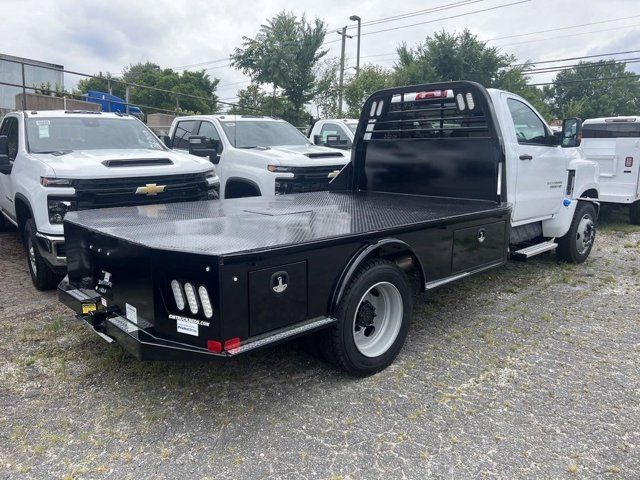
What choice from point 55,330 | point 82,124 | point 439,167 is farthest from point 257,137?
point 55,330

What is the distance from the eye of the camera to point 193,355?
112 inches

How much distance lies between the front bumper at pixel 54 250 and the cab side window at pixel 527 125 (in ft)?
15.4

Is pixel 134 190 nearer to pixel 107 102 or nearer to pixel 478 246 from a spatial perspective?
pixel 478 246

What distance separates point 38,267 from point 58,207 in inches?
33.3

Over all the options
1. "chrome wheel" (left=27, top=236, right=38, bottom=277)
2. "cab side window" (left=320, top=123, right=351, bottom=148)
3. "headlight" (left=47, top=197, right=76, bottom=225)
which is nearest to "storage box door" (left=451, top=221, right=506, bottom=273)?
"headlight" (left=47, top=197, right=76, bottom=225)

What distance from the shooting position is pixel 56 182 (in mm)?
5086

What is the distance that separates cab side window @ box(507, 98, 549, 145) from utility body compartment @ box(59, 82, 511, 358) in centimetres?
56

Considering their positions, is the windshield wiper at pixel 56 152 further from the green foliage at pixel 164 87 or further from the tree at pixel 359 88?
the green foliage at pixel 164 87

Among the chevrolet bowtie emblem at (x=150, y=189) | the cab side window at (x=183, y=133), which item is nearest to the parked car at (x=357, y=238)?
the chevrolet bowtie emblem at (x=150, y=189)

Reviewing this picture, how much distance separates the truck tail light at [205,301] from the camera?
2717 mm

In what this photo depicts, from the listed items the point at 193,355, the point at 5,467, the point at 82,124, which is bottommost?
the point at 5,467

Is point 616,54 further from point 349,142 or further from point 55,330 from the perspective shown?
point 55,330

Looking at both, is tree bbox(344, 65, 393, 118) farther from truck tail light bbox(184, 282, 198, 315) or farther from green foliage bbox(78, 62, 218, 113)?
truck tail light bbox(184, 282, 198, 315)

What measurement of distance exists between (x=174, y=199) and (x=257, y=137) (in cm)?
333
